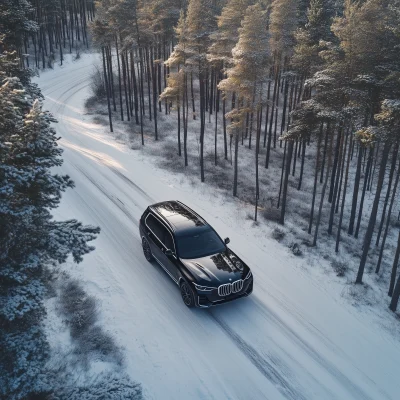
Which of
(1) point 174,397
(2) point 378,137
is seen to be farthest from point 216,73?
(1) point 174,397

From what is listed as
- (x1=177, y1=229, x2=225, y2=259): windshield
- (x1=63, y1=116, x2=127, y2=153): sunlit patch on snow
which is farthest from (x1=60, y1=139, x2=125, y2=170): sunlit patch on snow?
(x1=177, y1=229, x2=225, y2=259): windshield

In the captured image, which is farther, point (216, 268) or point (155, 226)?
point (155, 226)

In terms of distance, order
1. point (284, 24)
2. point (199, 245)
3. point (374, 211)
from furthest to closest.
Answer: point (284, 24) → point (374, 211) → point (199, 245)

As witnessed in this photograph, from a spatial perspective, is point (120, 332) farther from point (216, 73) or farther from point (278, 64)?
point (216, 73)

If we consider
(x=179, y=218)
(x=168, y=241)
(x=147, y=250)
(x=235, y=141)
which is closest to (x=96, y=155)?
(x=235, y=141)

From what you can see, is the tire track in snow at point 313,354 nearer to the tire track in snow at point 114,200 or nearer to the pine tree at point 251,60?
the tire track in snow at point 114,200

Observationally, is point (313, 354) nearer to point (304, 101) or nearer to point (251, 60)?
point (304, 101)

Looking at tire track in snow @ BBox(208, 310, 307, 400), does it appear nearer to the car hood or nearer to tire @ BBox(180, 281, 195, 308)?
tire @ BBox(180, 281, 195, 308)
